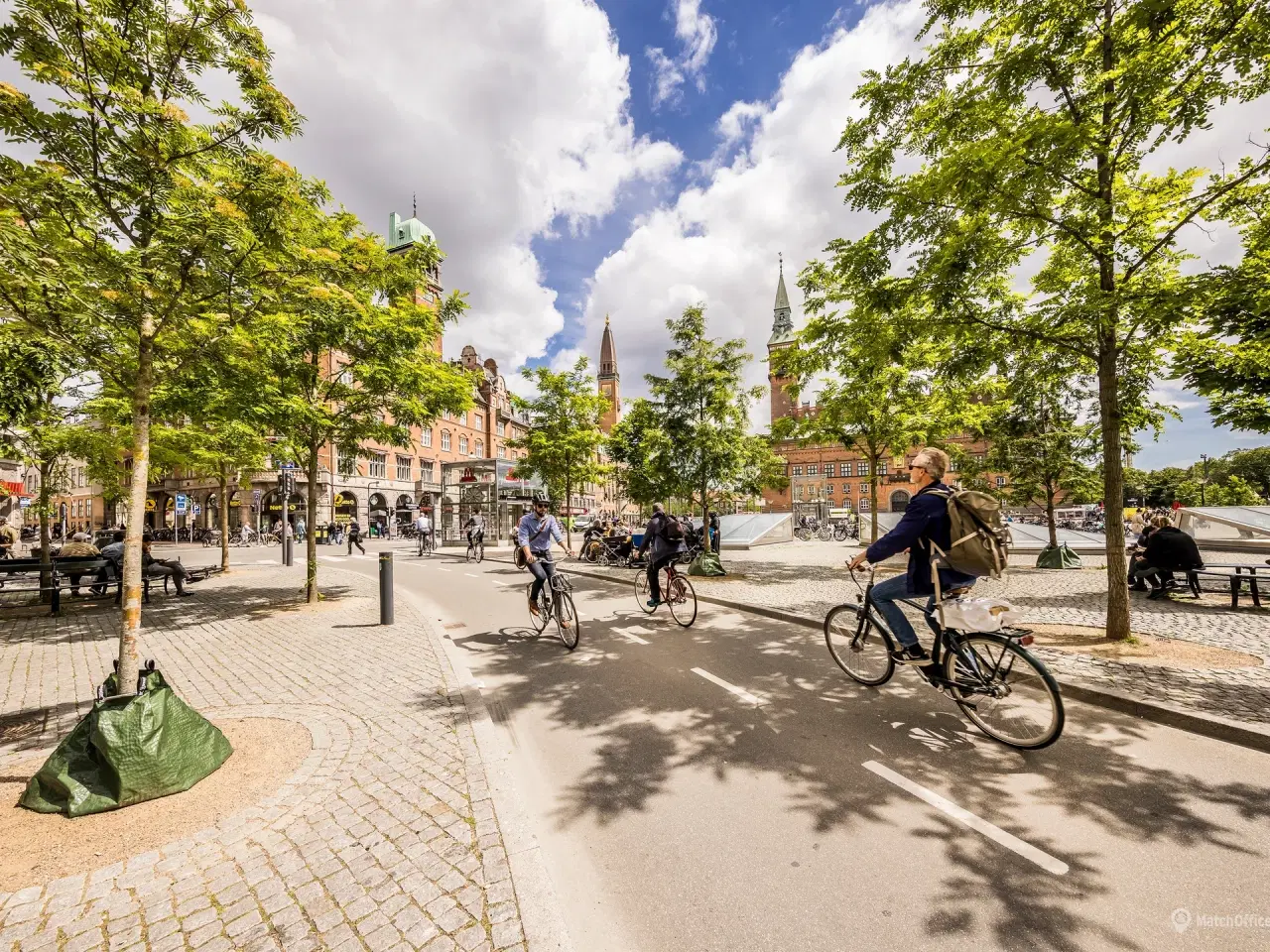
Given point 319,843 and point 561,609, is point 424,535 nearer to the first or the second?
point 561,609

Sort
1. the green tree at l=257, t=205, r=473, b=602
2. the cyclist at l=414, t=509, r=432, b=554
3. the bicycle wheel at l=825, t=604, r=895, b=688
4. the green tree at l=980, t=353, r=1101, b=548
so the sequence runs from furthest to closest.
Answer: the cyclist at l=414, t=509, r=432, b=554, the green tree at l=980, t=353, r=1101, b=548, the green tree at l=257, t=205, r=473, b=602, the bicycle wheel at l=825, t=604, r=895, b=688

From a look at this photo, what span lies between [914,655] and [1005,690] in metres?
0.76

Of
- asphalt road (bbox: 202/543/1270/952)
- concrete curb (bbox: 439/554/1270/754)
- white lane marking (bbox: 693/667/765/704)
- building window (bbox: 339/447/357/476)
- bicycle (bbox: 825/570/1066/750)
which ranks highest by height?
building window (bbox: 339/447/357/476)

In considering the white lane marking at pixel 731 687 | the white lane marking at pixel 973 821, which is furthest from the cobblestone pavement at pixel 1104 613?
the white lane marking at pixel 731 687

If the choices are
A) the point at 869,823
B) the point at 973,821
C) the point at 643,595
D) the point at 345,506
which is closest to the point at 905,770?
the point at 973,821

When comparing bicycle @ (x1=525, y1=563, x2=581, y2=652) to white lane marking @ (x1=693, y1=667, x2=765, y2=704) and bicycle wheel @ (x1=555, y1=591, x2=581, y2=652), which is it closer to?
bicycle wheel @ (x1=555, y1=591, x2=581, y2=652)

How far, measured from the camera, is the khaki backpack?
154 inches

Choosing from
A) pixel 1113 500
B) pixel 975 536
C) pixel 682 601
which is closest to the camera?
pixel 975 536

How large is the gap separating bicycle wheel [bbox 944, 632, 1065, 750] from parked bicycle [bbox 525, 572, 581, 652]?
4.23 metres

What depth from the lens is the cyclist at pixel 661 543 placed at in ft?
27.0

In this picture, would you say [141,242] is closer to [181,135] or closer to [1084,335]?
[181,135]

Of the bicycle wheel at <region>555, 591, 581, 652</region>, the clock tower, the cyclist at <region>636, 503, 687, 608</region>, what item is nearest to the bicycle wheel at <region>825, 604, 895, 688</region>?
the cyclist at <region>636, 503, 687, 608</region>

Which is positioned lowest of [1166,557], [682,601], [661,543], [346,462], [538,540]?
[682,601]

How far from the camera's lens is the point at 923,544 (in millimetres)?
4340
